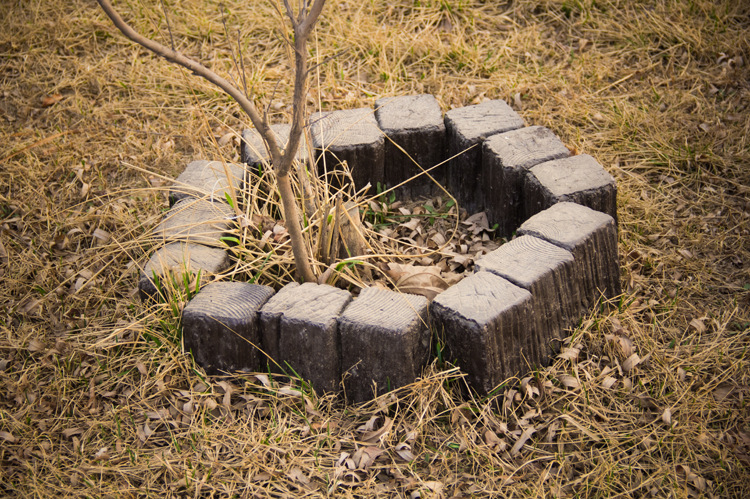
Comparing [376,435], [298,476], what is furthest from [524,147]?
[298,476]

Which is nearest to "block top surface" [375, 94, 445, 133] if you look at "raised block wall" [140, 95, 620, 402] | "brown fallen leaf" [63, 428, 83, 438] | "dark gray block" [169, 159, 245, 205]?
"raised block wall" [140, 95, 620, 402]

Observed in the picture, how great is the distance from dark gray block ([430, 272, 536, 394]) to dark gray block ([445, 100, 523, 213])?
89 cm

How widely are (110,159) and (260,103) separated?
0.93m

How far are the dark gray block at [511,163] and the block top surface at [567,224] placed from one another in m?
0.29

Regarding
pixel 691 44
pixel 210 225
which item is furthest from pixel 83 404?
pixel 691 44

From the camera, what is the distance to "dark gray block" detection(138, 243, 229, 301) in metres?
2.38

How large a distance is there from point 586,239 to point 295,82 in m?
1.29

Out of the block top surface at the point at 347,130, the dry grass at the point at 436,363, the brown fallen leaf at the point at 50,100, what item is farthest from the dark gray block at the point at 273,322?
the brown fallen leaf at the point at 50,100

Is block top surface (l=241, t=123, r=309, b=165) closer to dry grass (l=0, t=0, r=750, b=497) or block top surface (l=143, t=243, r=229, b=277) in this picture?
dry grass (l=0, t=0, r=750, b=497)

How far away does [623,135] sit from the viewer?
11.2 ft

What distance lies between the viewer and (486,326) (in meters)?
2.06

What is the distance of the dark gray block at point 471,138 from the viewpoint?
115 inches

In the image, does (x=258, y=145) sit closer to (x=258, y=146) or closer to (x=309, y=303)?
(x=258, y=146)

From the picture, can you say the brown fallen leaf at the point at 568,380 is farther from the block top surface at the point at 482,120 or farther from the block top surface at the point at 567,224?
the block top surface at the point at 482,120
